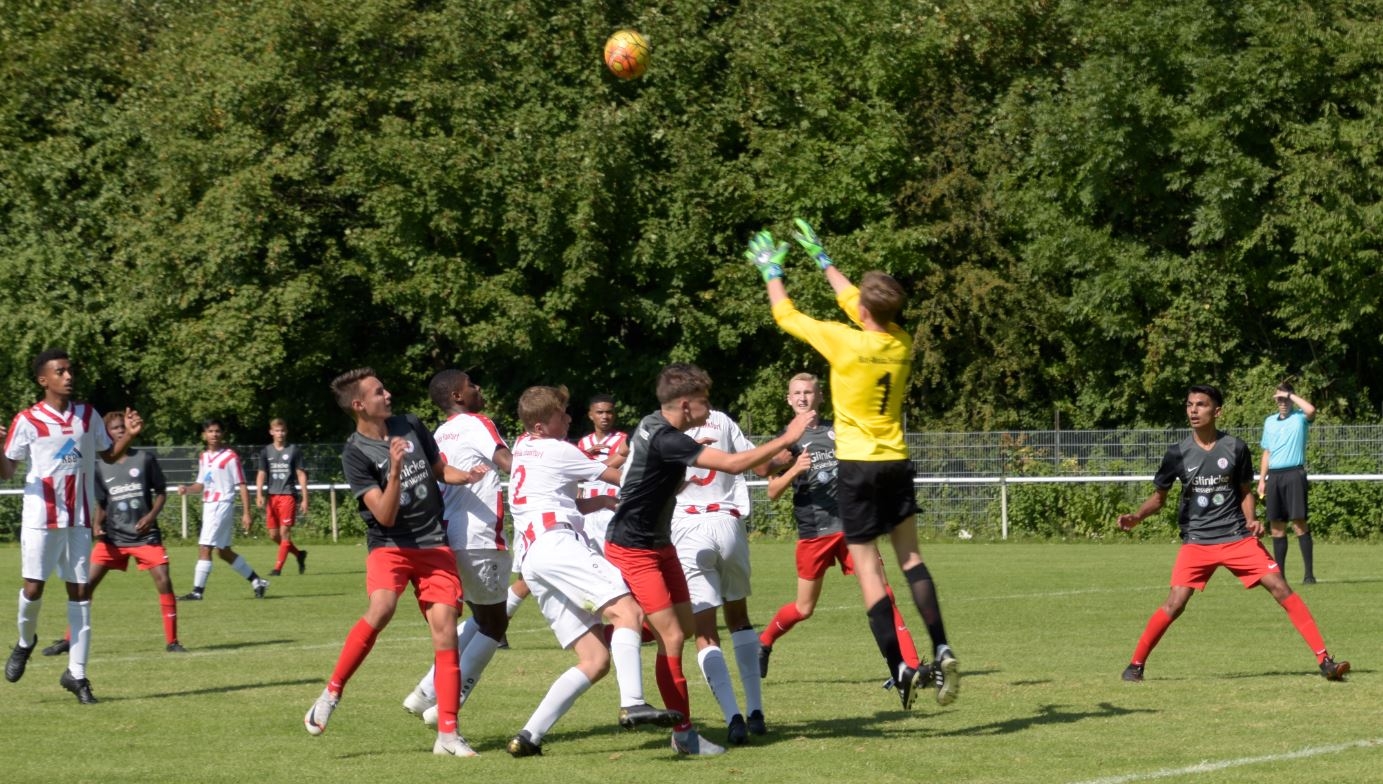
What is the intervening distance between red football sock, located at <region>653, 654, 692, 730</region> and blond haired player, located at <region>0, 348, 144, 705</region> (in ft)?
14.7

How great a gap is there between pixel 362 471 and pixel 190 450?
95.8ft

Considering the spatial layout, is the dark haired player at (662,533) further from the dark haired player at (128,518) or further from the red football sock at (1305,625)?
the dark haired player at (128,518)

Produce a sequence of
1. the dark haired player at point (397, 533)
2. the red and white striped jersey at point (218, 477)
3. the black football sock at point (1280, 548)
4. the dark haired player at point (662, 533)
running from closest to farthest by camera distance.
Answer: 1. the dark haired player at point (662, 533)
2. the dark haired player at point (397, 533)
3. the black football sock at point (1280, 548)
4. the red and white striped jersey at point (218, 477)

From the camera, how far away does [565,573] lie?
863cm

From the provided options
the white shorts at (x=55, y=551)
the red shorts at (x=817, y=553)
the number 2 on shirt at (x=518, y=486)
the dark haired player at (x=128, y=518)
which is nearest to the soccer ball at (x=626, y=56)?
the dark haired player at (x=128, y=518)

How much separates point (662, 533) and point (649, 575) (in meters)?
0.24

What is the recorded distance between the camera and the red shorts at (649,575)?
28.1 ft

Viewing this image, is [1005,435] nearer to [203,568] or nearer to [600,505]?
[203,568]

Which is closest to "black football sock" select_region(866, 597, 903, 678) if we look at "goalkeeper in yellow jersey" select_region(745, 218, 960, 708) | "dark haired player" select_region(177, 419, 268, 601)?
"goalkeeper in yellow jersey" select_region(745, 218, 960, 708)

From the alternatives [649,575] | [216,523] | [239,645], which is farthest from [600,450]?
[216,523]

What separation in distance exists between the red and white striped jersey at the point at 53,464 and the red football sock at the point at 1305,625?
7.89 meters

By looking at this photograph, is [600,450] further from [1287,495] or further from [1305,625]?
[1287,495]

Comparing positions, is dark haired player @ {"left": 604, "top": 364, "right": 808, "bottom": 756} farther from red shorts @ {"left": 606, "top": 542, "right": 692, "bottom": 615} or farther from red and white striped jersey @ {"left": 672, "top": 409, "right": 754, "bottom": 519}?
red and white striped jersey @ {"left": 672, "top": 409, "right": 754, "bottom": 519}

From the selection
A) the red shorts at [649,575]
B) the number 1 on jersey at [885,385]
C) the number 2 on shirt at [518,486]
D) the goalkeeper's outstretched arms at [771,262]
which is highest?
the goalkeeper's outstretched arms at [771,262]
